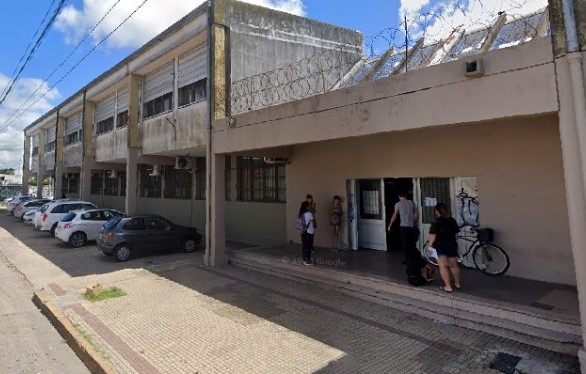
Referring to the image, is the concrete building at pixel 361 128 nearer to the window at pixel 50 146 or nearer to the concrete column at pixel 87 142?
the concrete column at pixel 87 142

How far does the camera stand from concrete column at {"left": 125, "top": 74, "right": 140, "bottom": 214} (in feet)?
52.7

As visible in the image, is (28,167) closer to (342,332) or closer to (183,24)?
(183,24)

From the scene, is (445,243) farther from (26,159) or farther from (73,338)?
(26,159)

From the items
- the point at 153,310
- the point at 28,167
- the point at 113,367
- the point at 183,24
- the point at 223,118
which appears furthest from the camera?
the point at 28,167

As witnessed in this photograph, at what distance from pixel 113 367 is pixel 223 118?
22.4ft

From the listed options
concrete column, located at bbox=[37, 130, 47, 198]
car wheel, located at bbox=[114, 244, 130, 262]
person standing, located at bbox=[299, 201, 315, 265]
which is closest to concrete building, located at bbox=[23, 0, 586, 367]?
person standing, located at bbox=[299, 201, 315, 265]

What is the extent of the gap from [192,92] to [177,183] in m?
6.37

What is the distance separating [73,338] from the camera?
5848 mm

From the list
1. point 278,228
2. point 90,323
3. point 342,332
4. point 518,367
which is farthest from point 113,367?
point 278,228

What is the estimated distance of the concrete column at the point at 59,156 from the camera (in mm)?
28688

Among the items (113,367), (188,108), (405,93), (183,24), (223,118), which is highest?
(183,24)

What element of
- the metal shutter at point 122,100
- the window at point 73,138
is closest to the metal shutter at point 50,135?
the window at point 73,138

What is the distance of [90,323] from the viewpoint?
657 centimetres

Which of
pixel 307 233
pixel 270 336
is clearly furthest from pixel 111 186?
pixel 270 336
